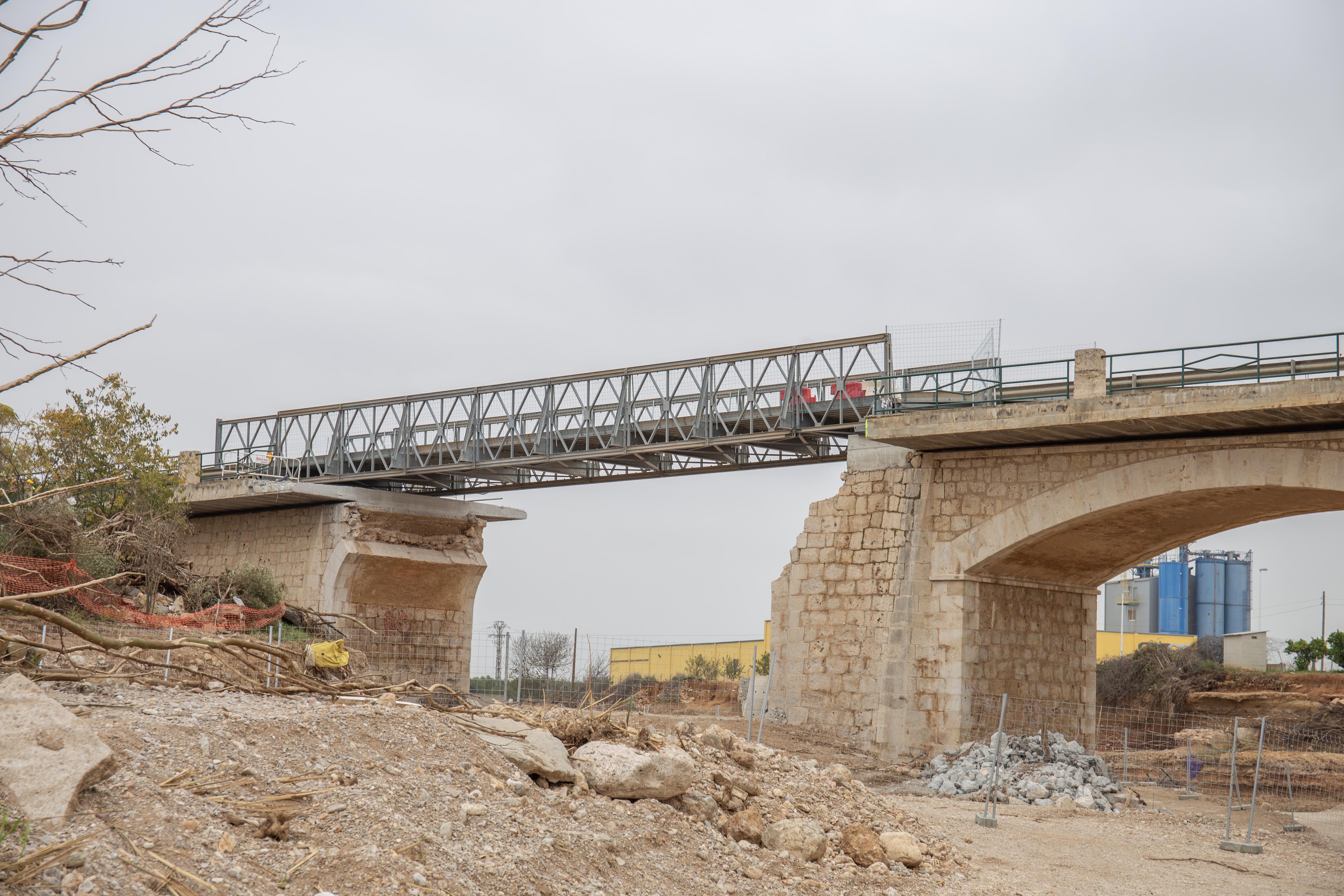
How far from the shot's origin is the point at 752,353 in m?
19.6

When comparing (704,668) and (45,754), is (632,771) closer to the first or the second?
(45,754)

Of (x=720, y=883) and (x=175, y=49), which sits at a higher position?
(x=175, y=49)

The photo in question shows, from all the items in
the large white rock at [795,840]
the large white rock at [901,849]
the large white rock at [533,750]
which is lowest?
the large white rock at [901,849]

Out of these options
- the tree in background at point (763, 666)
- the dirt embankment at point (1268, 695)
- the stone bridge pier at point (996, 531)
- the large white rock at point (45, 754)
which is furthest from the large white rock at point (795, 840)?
the tree in background at point (763, 666)

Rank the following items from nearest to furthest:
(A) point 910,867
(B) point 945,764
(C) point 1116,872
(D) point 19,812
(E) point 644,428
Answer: (D) point 19,812, (A) point 910,867, (C) point 1116,872, (B) point 945,764, (E) point 644,428

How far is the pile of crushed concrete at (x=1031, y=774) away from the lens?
1371 cm

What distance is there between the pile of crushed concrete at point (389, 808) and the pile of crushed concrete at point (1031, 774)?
5.25 meters

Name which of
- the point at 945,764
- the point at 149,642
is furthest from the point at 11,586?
the point at 945,764

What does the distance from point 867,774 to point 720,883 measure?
28.2 feet

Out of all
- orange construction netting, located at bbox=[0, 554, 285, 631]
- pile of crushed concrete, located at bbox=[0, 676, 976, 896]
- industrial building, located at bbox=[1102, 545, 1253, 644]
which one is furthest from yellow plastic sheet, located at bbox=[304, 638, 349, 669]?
industrial building, located at bbox=[1102, 545, 1253, 644]

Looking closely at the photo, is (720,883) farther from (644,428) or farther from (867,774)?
(644,428)

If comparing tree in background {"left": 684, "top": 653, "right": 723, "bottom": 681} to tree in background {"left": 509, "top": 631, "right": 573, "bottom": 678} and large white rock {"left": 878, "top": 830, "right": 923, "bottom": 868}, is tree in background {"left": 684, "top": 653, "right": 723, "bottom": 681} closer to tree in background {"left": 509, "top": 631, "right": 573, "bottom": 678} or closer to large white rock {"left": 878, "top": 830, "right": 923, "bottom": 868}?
tree in background {"left": 509, "top": 631, "right": 573, "bottom": 678}

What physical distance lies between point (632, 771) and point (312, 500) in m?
18.4

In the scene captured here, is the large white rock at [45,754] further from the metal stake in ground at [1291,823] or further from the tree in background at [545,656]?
the tree in background at [545,656]
